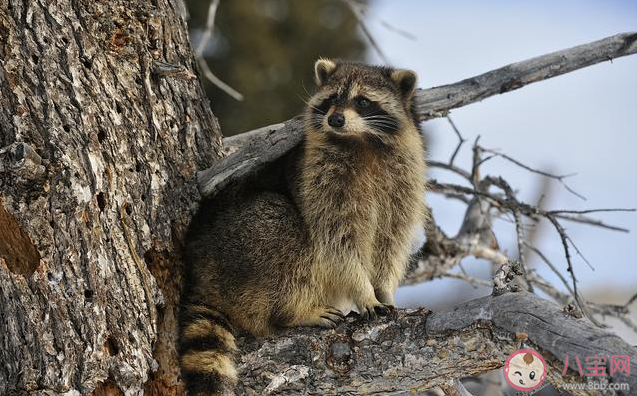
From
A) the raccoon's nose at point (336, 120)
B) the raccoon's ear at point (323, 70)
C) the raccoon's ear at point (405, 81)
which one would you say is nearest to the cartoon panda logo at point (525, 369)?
the raccoon's nose at point (336, 120)

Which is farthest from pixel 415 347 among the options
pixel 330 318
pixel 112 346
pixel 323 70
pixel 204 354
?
pixel 323 70

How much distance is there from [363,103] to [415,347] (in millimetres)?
1514

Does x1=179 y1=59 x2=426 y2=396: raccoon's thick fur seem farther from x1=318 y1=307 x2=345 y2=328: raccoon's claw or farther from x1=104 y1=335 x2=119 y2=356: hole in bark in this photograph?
x1=104 y1=335 x2=119 y2=356: hole in bark

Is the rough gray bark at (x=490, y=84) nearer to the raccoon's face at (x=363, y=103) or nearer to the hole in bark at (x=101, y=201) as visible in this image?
the raccoon's face at (x=363, y=103)

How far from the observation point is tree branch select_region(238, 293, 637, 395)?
2547mm

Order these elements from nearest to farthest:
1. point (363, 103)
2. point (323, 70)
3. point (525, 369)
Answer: point (525, 369) → point (363, 103) → point (323, 70)

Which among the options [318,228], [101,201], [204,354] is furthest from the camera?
[318,228]

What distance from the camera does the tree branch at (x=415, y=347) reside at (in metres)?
2.55

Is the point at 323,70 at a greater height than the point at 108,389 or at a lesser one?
greater

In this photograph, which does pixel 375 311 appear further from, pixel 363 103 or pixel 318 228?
pixel 363 103

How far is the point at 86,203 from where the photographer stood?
3.04m

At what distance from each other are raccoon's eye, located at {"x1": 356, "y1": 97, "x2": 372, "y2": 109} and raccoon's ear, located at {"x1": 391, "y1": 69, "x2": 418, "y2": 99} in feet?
0.78

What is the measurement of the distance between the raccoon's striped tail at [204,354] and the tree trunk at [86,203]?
2.5 inches

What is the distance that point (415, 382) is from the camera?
3.08 metres
